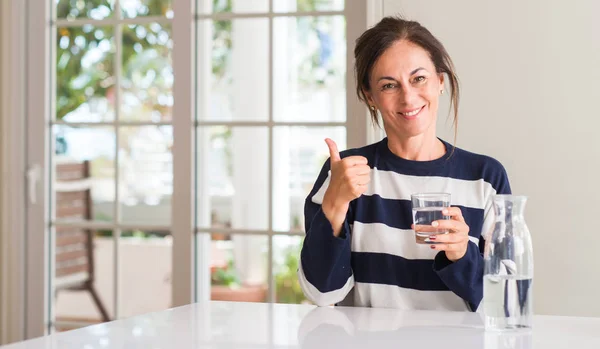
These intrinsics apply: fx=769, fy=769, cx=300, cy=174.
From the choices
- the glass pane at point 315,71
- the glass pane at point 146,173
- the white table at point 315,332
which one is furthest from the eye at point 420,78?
the glass pane at point 146,173

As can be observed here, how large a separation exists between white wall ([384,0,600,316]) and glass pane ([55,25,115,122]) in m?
3.99

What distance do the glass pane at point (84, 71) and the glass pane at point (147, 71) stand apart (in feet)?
0.51

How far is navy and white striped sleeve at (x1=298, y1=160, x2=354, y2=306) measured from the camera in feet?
5.29

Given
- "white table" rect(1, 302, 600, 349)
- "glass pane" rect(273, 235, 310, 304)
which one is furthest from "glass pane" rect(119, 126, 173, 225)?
"white table" rect(1, 302, 600, 349)

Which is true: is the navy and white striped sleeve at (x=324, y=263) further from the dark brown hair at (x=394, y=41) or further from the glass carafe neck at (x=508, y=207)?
the glass carafe neck at (x=508, y=207)

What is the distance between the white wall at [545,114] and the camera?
247 centimetres

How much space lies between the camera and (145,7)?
6.70 meters

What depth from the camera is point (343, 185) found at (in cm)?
153

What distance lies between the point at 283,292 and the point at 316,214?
3.98 m

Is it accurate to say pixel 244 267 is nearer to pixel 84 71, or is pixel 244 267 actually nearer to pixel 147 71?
pixel 147 71

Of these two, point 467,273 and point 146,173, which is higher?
point 146,173

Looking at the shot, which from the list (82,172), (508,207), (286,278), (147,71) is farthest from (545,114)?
(147,71)

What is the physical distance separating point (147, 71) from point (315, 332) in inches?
216

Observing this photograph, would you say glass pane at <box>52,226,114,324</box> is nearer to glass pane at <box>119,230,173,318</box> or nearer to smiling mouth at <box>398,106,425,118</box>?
glass pane at <box>119,230,173,318</box>
